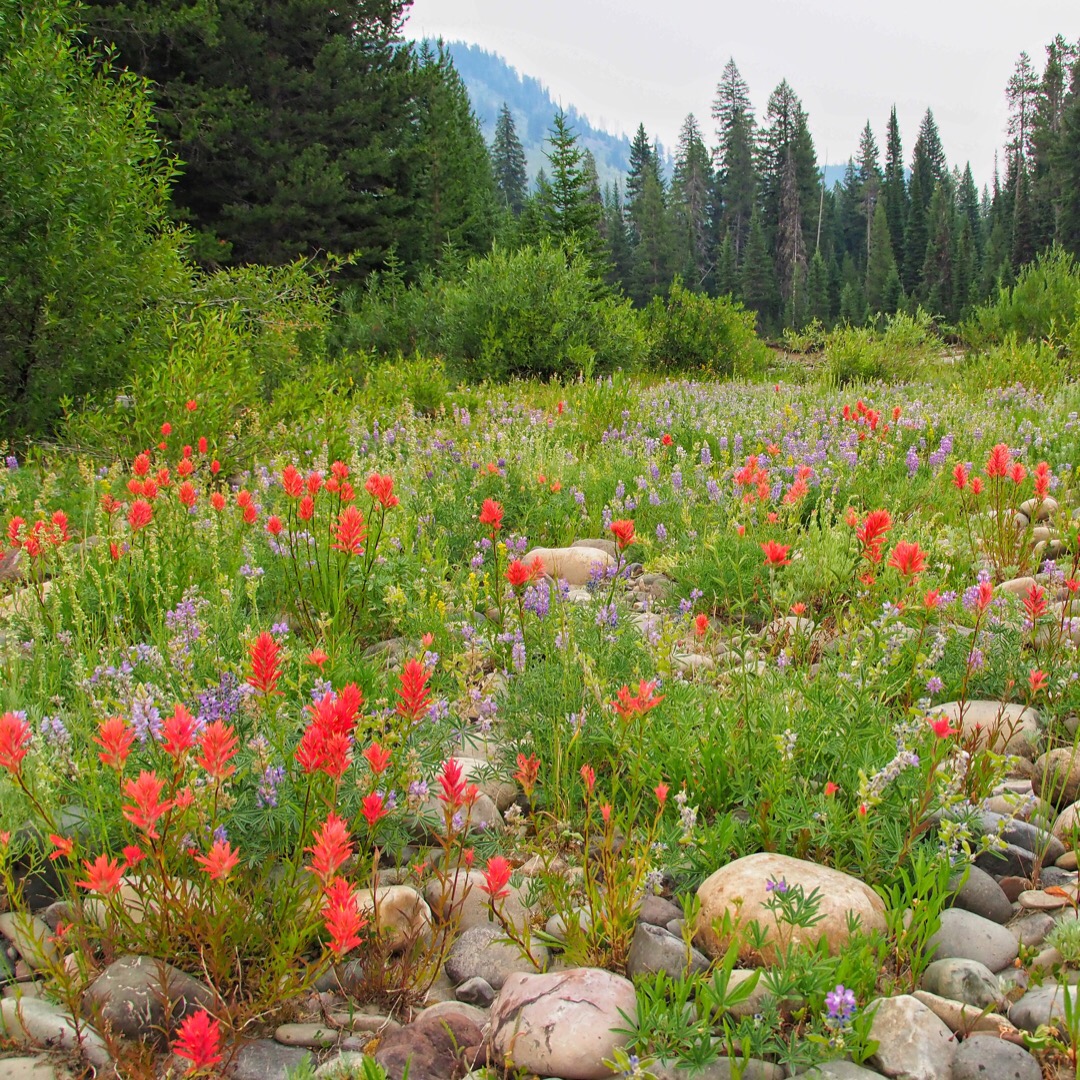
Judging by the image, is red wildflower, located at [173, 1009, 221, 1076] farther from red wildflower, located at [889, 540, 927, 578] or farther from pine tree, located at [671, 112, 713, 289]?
pine tree, located at [671, 112, 713, 289]

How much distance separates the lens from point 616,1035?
1771mm

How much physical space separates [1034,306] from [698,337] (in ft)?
22.6

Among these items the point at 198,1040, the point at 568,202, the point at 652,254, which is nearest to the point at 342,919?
the point at 198,1040

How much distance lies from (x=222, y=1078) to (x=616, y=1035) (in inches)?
32.1

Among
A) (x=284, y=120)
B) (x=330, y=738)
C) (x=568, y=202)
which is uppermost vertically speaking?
(x=284, y=120)

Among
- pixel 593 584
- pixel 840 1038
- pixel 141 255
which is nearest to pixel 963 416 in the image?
pixel 593 584

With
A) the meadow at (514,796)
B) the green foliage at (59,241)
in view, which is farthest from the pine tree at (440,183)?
the meadow at (514,796)

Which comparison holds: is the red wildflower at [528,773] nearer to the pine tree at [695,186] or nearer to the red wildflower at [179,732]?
the red wildflower at [179,732]

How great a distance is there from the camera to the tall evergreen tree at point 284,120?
22516mm

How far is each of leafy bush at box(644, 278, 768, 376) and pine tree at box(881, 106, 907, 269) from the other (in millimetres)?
64329

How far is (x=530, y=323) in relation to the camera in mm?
14617

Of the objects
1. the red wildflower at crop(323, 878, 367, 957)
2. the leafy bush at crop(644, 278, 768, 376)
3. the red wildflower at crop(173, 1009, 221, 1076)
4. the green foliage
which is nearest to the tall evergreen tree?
the leafy bush at crop(644, 278, 768, 376)

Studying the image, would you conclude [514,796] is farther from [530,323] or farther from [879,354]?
[879,354]

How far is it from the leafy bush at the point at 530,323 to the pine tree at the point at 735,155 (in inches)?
2832
